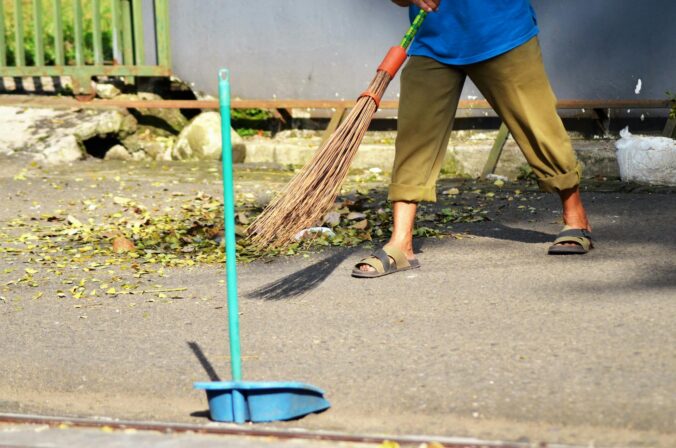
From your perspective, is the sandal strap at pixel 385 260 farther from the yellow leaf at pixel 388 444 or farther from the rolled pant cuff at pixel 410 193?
the yellow leaf at pixel 388 444

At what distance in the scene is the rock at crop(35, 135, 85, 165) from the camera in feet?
27.8

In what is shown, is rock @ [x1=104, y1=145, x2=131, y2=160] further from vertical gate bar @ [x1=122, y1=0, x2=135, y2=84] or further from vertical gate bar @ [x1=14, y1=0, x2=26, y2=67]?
vertical gate bar @ [x1=14, y1=0, x2=26, y2=67]

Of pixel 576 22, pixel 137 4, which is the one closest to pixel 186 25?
pixel 137 4

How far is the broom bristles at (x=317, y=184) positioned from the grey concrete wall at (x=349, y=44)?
3.75 m

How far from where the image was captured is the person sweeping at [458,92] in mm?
4570

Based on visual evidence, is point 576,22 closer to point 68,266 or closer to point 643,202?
point 643,202

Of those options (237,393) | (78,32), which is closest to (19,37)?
(78,32)

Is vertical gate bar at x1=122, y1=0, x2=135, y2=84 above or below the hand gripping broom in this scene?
above

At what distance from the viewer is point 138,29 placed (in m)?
8.91

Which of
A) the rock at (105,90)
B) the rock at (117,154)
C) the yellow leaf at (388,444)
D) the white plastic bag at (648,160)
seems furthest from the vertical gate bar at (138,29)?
the yellow leaf at (388,444)

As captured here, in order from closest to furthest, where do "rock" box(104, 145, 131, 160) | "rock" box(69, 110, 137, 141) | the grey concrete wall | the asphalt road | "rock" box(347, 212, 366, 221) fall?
the asphalt road → "rock" box(347, 212, 366, 221) → the grey concrete wall → "rock" box(69, 110, 137, 141) → "rock" box(104, 145, 131, 160)

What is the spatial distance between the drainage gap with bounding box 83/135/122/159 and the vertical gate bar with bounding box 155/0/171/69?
2.50 ft

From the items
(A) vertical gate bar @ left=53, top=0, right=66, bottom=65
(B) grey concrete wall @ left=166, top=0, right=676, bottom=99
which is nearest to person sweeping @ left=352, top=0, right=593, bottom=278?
(B) grey concrete wall @ left=166, top=0, right=676, bottom=99

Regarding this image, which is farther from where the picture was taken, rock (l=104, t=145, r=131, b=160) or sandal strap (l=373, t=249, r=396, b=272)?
rock (l=104, t=145, r=131, b=160)
